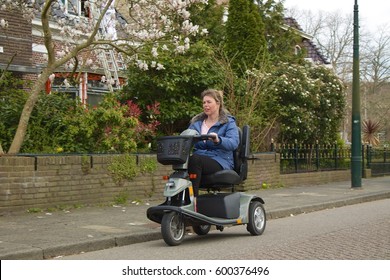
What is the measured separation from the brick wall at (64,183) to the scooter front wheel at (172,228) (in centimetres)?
225

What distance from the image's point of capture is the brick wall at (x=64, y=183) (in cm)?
1061

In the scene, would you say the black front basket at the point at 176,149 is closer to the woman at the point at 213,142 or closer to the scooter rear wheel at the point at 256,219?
the woman at the point at 213,142

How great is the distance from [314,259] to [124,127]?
697 centimetres

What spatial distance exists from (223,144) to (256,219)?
1549 mm

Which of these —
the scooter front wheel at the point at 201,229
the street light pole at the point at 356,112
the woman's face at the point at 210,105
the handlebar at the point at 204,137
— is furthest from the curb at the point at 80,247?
the street light pole at the point at 356,112

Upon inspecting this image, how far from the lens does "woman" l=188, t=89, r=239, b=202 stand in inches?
320

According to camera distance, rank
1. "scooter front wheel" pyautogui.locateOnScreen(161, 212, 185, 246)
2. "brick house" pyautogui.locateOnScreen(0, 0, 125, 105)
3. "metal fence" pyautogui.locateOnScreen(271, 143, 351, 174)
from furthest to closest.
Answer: "metal fence" pyautogui.locateOnScreen(271, 143, 351, 174) < "brick house" pyautogui.locateOnScreen(0, 0, 125, 105) < "scooter front wheel" pyautogui.locateOnScreen(161, 212, 185, 246)

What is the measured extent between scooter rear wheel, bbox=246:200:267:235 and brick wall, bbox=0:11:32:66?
1115 centimetres

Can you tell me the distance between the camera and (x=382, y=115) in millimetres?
58438

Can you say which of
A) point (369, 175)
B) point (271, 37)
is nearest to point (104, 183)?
point (369, 175)

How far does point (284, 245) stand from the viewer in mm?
8023

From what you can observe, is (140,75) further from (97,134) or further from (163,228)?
(163,228)

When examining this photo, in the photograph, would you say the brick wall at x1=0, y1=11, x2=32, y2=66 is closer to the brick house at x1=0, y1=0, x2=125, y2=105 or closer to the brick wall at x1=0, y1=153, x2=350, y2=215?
the brick house at x1=0, y1=0, x2=125, y2=105

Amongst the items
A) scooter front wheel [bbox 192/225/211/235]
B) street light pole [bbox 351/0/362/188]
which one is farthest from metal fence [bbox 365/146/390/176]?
scooter front wheel [bbox 192/225/211/235]
